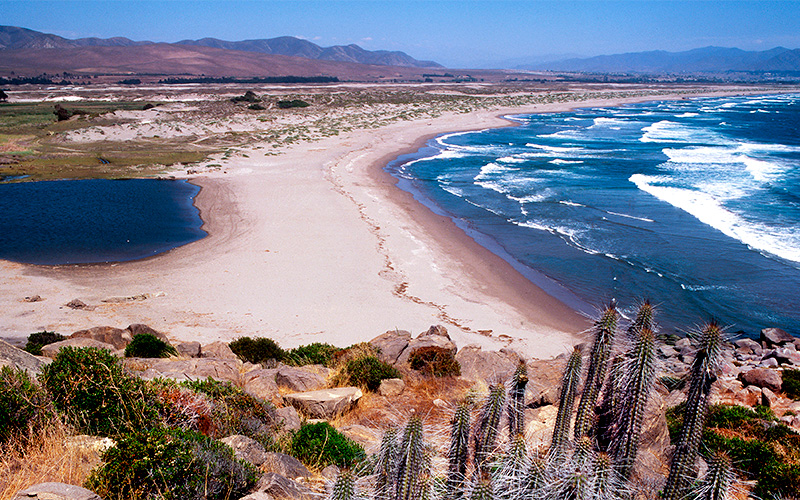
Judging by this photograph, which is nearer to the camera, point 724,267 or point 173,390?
point 173,390

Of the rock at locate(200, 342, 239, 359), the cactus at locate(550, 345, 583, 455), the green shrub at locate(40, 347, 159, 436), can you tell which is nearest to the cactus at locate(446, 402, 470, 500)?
the cactus at locate(550, 345, 583, 455)

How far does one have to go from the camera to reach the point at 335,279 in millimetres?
16984

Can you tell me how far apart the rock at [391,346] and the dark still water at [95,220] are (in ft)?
40.8

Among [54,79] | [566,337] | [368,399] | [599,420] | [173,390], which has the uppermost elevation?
[54,79]

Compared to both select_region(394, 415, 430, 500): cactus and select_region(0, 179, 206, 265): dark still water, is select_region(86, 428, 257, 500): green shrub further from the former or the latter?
select_region(0, 179, 206, 265): dark still water

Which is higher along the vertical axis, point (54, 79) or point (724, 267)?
point (54, 79)

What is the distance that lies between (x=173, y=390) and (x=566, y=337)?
425 inches

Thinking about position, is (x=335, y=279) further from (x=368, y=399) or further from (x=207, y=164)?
(x=207, y=164)

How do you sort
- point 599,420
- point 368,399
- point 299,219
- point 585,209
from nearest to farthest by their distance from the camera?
1. point 599,420
2. point 368,399
3. point 299,219
4. point 585,209

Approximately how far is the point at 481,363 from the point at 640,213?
1882cm

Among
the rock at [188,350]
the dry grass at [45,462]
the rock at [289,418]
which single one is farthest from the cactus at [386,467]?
the rock at [188,350]

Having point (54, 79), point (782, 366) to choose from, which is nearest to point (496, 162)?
point (782, 366)

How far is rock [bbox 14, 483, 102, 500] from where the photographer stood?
363 cm

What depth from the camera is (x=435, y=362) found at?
31.3ft
